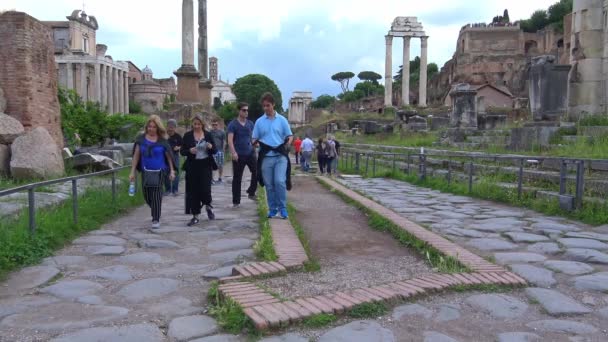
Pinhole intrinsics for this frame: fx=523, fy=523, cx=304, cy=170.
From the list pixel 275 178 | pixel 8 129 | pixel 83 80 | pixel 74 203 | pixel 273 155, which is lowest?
pixel 74 203

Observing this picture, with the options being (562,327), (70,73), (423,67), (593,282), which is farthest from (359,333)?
(70,73)

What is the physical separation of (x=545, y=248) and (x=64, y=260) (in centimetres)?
474

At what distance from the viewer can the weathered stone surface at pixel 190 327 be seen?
9.94 ft

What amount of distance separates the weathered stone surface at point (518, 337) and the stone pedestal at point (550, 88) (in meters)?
12.0

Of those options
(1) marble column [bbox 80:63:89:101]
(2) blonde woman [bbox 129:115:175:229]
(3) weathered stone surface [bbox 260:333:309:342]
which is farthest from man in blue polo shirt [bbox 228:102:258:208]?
(1) marble column [bbox 80:63:89:101]

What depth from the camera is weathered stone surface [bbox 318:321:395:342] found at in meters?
2.98

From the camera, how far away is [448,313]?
11.2 feet

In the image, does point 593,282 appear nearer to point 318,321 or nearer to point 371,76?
point 318,321

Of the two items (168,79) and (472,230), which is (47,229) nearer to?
(472,230)

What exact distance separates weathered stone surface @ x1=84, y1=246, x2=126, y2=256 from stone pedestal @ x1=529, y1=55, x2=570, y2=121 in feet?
39.2

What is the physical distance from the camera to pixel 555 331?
3.15 meters

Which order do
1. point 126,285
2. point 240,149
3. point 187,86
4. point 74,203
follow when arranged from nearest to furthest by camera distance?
1. point 126,285
2. point 74,203
3. point 240,149
4. point 187,86

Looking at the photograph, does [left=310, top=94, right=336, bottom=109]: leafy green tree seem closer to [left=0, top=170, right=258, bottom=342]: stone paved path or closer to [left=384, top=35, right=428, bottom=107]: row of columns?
[left=384, top=35, right=428, bottom=107]: row of columns

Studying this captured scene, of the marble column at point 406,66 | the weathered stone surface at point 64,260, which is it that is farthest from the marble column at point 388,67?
the weathered stone surface at point 64,260
